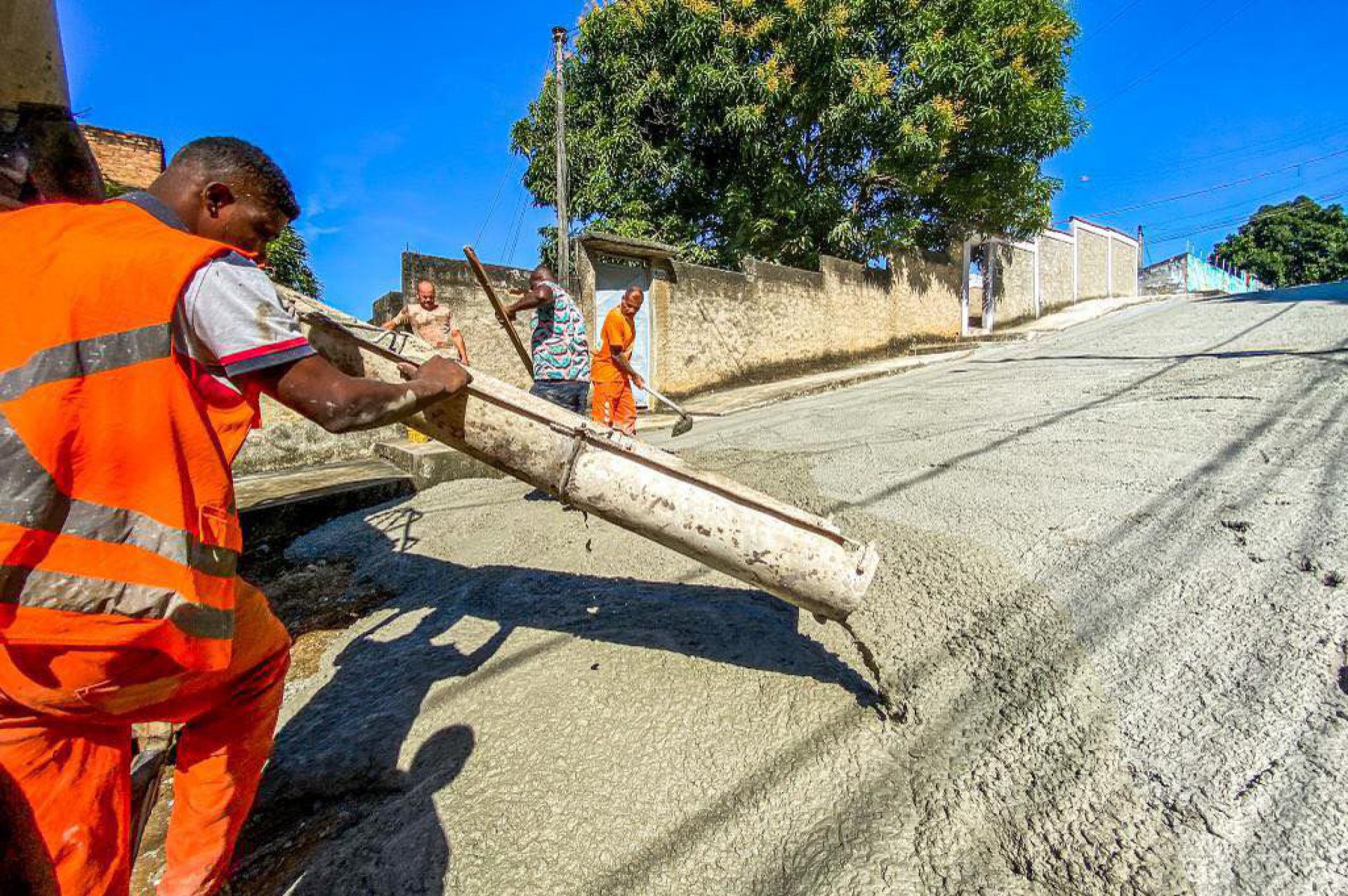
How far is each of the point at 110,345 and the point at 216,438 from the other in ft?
0.68

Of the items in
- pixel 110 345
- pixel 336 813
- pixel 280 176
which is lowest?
pixel 336 813

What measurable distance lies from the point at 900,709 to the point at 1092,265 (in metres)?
24.4

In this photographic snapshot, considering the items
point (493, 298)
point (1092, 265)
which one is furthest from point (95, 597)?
point (1092, 265)

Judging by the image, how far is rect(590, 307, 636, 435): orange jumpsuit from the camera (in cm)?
442

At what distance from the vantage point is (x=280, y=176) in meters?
1.24

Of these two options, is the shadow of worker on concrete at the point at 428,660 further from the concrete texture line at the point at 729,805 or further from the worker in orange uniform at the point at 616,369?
the worker in orange uniform at the point at 616,369

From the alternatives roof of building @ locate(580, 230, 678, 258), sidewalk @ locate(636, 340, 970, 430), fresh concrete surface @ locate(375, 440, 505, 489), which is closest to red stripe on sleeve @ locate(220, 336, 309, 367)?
fresh concrete surface @ locate(375, 440, 505, 489)

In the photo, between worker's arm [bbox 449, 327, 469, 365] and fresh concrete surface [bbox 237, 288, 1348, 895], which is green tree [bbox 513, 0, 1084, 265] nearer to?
worker's arm [bbox 449, 327, 469, 365]

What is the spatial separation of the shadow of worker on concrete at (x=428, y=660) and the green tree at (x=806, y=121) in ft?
31.0

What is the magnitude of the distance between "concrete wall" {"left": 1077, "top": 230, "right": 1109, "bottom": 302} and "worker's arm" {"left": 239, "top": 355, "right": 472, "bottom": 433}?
2387 cm

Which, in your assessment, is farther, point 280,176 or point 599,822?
point 599,822

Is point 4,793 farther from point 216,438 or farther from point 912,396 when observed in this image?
point 912,396

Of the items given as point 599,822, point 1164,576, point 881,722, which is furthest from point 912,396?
point 599,822

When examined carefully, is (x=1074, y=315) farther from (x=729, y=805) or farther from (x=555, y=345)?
(x=729, y=805)
